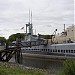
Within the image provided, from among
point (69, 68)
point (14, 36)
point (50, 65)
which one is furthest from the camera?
point (14, 36)

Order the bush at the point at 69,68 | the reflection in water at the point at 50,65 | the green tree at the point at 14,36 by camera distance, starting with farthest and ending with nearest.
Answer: the green tree at the point at 14,36
the reflection in water at the point at 50,65
the bush at the point at 69,68

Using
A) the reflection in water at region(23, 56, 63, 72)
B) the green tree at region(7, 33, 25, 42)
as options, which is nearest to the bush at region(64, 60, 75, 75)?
the reflection in water at region(23, 56, 63, 72)

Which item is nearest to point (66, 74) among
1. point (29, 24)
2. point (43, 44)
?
point (43, 44)

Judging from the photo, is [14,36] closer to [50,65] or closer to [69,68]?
[50,65]

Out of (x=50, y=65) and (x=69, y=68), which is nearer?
(x=69, y=68)

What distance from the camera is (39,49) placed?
10631 centimetres

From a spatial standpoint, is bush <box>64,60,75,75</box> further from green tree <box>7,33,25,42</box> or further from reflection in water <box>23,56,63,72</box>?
green tree <box>7,33,25,42</box>

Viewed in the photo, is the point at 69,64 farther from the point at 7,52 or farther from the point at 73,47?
the point at 73,47

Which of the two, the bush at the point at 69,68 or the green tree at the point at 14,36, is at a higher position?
the green tree at the point at 14,36

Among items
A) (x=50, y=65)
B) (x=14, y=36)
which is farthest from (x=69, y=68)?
(x=14, y=36)

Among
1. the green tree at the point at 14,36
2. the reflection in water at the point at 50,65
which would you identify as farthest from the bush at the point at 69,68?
the green tree at the point at 14,36

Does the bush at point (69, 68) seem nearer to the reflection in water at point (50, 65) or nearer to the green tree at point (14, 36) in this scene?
the reflection in water at point (50, 65)

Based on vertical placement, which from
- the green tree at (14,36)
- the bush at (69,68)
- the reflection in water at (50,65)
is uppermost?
the green tree at (14,36)

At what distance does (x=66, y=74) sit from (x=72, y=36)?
98.7 m
